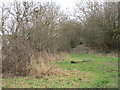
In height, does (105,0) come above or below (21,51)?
above

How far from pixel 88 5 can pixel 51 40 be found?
57.6 ft

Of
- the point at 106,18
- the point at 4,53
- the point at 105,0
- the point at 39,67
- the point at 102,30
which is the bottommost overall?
the point at 39,67

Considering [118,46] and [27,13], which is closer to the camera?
[27,13]

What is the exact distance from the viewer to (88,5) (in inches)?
1272

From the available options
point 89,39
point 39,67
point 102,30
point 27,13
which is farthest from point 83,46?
point 39,67

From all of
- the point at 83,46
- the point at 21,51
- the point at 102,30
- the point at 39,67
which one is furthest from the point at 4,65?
the point at 83,46

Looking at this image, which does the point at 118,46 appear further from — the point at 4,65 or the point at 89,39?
the point at 4,65

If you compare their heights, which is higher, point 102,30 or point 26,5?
point 26,5

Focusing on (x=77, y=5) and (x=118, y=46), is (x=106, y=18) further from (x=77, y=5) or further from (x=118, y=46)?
(x=77, y=5)

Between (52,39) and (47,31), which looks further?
(52,39)

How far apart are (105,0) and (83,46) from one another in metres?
9.41

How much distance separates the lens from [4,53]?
847 centimetres

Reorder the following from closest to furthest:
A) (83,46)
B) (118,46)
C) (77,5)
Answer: (118,46), (83,46), (77,5)

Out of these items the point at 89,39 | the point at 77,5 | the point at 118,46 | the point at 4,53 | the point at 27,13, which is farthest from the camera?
the point at 77,5
